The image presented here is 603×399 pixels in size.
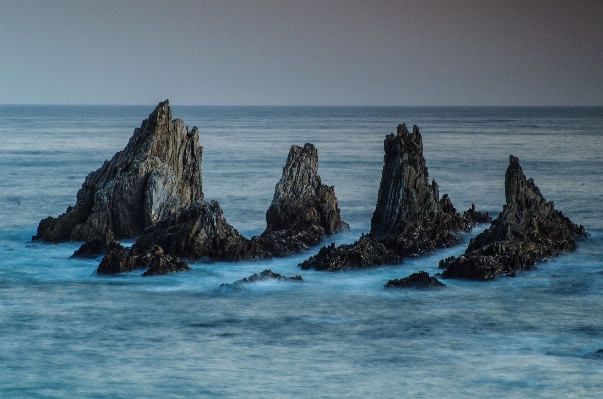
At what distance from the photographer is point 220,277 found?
92.7 feet

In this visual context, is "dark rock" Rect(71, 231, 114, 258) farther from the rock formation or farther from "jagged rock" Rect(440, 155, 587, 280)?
"jagged rock" Rect(440, 155, 587, 280)

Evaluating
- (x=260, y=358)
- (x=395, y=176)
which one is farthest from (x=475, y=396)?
(x=395, y=176)

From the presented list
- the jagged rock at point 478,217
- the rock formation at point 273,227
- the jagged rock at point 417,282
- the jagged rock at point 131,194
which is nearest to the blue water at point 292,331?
the jagged rock at point 417,282

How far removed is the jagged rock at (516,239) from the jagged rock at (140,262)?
27.0 ft

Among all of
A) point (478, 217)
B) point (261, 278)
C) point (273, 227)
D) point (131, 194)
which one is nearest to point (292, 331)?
point (261, 278)

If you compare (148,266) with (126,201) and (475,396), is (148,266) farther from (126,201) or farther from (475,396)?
(475,396)

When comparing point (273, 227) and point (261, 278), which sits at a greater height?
point (273, 227)

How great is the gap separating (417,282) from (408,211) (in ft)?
20.3

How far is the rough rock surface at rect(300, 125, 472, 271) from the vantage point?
31.6m

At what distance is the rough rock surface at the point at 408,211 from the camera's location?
3161cm

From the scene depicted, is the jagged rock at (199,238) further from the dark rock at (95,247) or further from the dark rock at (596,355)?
the dark rock at (596,355)

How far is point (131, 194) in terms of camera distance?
111 ft

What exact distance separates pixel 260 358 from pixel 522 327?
6.97 metres

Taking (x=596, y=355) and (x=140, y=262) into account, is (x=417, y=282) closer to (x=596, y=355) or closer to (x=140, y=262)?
(x=596, y=355)
